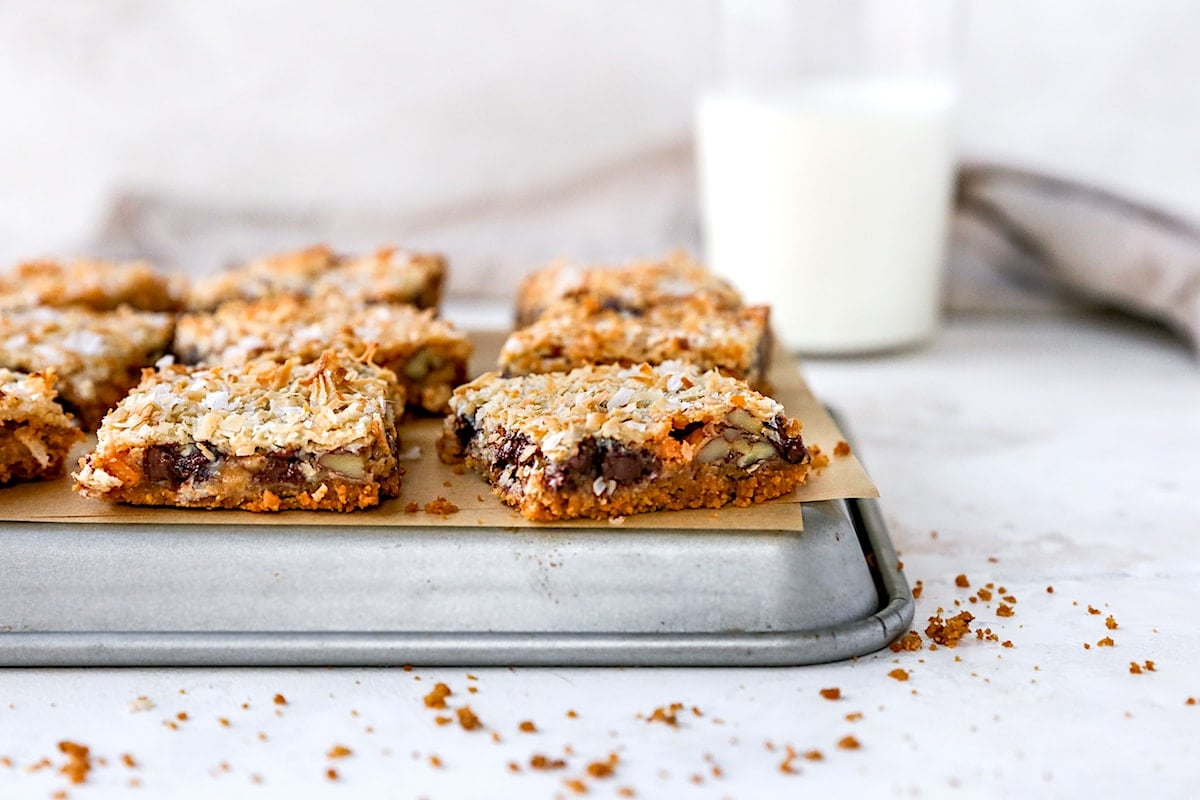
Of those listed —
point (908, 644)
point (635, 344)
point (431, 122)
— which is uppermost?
point (431, 122)

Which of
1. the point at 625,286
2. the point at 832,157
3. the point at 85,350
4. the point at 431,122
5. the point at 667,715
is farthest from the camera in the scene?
the point at 431,122

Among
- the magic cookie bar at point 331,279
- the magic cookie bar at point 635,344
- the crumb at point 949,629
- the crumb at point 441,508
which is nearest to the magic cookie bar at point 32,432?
the crumb at point 441,508

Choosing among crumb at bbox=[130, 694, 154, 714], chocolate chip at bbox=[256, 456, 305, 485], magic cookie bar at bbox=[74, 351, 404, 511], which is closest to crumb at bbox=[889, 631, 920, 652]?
magic cookie bar at bbox=[74, 351, 404, 511]

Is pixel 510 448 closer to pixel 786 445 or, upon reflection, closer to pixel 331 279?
pixel 786 445

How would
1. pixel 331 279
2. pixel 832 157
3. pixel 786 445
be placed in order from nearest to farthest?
1. pixel 786 445
2. pixel 331 279
3. pixel 832 157

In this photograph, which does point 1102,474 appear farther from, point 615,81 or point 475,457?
point 615,81

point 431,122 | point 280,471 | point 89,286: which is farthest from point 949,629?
point 431,122

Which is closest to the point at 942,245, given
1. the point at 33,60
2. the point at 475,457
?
the point at 475,457
